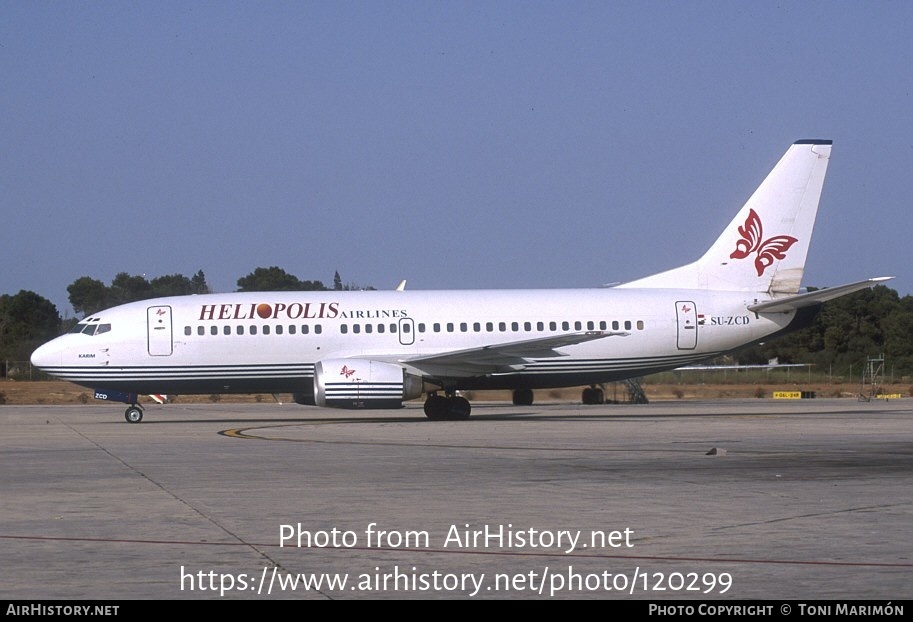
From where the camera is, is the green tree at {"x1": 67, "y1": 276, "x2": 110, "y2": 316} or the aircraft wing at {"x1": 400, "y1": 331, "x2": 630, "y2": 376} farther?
the green tree at {"x1": 67, "y1": 276, "x2": 110, "y2": 316}

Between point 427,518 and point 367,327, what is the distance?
21.2 meters

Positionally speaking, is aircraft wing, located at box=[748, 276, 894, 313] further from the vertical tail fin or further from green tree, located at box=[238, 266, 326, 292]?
green tree, located at box=[238, 266, 326, 292]

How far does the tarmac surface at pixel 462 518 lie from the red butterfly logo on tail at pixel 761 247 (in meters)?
11.8

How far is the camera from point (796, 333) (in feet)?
244

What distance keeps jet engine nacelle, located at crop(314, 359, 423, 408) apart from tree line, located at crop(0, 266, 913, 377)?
4324 cm

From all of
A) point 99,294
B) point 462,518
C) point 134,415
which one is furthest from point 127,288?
point 462,518

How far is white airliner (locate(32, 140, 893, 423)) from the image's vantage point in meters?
31.7

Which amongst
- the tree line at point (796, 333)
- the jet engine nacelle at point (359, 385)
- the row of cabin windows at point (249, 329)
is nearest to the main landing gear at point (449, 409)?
the jet engine nacelle at point (359, 385)

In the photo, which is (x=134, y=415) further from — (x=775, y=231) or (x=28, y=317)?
(x=28, y=317)

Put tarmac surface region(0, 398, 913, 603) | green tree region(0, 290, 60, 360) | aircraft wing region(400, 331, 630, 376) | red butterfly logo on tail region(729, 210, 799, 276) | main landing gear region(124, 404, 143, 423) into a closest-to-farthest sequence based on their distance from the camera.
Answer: tarmac surface region(0, 398, 913, 603) < aircraft wing region(400, 331, 630, 376) < main landing gear region(124, 404, 143, 423) < red butterfly logo on tail region(729, 210, 799, 276) < green tree region(0, 290, 60, 360)

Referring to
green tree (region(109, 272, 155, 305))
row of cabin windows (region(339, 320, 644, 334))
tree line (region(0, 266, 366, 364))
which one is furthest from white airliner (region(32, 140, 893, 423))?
green tree (region(109, 272, 155, 305))
